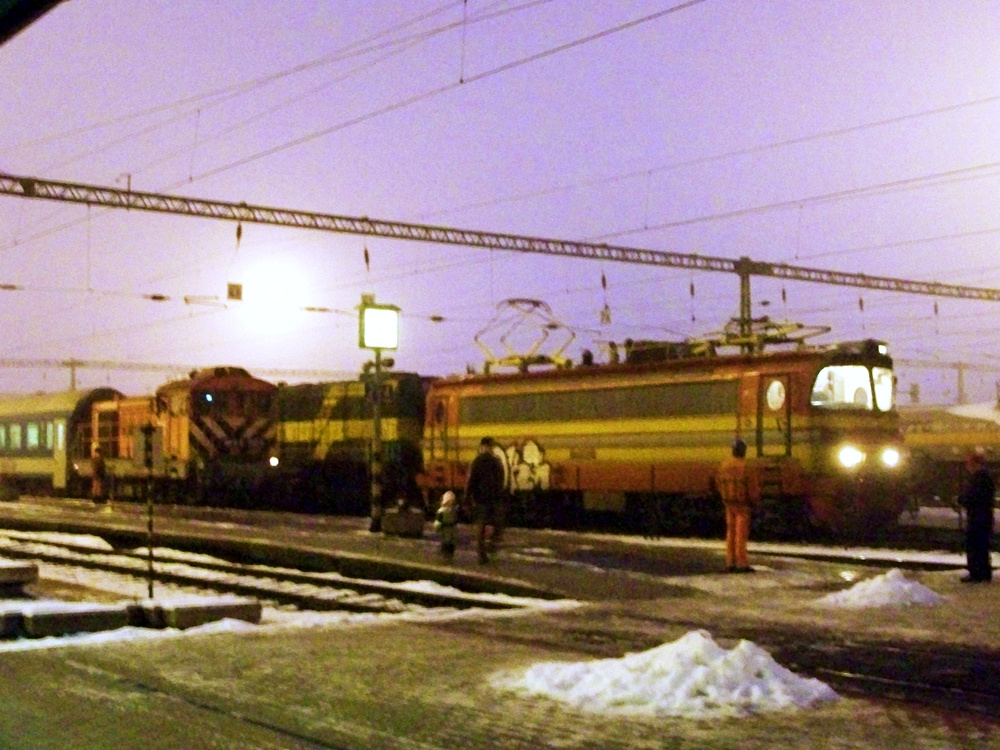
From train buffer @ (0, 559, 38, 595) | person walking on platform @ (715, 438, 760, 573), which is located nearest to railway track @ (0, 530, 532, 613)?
train buffer @ (0, 559, 38, 595)

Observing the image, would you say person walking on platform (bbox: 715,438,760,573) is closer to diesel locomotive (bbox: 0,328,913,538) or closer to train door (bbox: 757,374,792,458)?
diesel locomotive (bbox: 0,328,913,538)

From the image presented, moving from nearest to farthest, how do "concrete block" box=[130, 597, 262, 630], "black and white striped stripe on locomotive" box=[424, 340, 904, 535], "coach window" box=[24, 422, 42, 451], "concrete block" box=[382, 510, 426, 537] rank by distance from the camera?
1. "concrete block" box=[130, 597, 262, 630]
2. "concrete block" box=[382, 510, 426, 537]
3. "black and white striped stripe on locomotive" box=[424, 340, 904, 535]
4. "coach window" box=[24, 422, 42, 451]

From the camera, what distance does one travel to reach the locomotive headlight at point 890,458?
22875 millimetres

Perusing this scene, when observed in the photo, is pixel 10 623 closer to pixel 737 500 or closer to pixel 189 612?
pixel 189 612

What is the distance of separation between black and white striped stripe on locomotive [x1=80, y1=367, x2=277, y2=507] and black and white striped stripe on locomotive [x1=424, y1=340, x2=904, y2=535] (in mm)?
10297

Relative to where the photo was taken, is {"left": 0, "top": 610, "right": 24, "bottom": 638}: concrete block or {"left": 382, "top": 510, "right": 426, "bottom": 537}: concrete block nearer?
{"left": 0, "top": 610, "right": 24, "bottom": 638}: concrete block

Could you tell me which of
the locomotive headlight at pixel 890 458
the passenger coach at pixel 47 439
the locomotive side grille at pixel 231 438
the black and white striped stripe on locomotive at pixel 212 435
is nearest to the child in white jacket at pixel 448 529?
the locomotive headlight at pixel 890 458

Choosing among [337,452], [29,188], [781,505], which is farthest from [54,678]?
[337,452]

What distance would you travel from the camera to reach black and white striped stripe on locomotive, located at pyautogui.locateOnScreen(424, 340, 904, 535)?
22.5 m

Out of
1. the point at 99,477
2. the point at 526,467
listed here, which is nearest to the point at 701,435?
the point at 526,467

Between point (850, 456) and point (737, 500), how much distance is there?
6.87 m

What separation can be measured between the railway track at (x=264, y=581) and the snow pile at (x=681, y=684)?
5668 millimetres

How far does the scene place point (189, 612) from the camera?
12352 millimetres

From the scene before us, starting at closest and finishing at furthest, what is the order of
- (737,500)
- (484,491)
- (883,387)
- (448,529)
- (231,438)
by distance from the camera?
1. (737,500)
2. (484,491)
3. (448,529)
4. (883,387)
5. (231,438)
